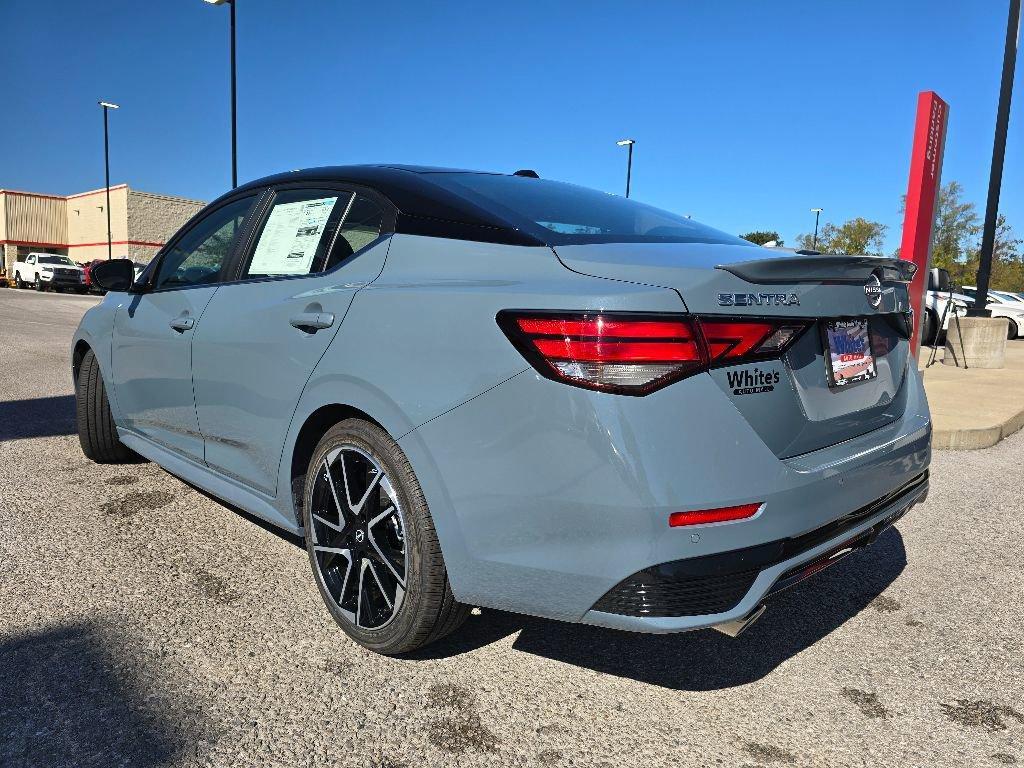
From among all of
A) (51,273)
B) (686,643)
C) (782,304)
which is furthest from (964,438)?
(51,273)

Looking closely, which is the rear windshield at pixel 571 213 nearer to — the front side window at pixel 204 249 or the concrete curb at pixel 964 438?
the front side window at pixel 204 249

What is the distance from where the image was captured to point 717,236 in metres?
2.84

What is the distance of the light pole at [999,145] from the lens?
10234 mm

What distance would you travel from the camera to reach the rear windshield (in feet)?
7.39

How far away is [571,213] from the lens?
8.66 ft

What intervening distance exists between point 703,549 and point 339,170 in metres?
1.93

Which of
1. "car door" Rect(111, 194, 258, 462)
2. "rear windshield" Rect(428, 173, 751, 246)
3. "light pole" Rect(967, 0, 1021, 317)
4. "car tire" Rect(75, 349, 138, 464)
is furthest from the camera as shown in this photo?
"light pole" Rect(967, 0, 1021, 317)

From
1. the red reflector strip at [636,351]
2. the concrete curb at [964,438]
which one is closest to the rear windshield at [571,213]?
the red reflector strip at [636,351]

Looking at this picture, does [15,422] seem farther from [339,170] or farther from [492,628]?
[492,628]

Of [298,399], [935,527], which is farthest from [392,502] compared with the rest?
[935,527]

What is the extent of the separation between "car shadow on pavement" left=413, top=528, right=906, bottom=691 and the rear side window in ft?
4.47

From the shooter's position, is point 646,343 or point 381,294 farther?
point 381,294

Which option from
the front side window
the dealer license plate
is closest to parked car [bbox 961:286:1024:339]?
the dealer license plate

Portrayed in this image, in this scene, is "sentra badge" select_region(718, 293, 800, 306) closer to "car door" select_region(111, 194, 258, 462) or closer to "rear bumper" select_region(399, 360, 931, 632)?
"rear bumper" select_region(399, 360, 931, 632)
